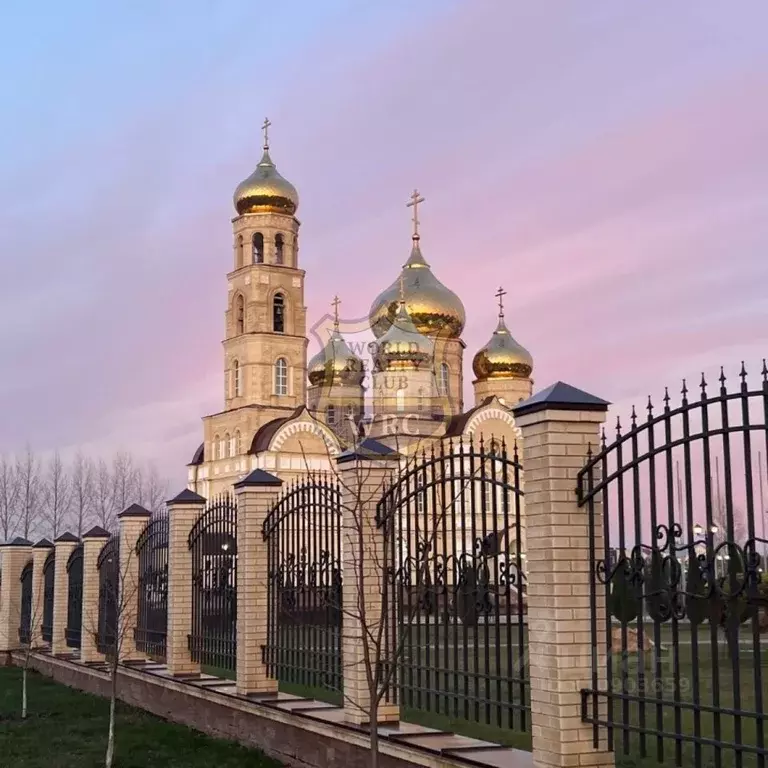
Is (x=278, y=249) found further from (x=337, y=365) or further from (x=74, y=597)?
(x=74, y=597)

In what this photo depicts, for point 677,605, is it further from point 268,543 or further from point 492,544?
point 268,543

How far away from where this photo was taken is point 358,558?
8.13 m

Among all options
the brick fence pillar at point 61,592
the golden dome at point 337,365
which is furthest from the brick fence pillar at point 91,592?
the golden dome at point 337,365

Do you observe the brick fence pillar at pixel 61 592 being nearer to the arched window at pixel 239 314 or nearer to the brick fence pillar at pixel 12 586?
the brick fence pillar at pixel 12 586

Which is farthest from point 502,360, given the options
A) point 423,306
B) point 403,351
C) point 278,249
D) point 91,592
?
point 91,592

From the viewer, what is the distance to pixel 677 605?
198 inches

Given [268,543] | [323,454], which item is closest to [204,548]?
[268,543]

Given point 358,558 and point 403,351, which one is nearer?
point 358,558

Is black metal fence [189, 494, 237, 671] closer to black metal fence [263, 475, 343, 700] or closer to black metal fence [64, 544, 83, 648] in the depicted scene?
black metal fence [263, 475, 343, 700]

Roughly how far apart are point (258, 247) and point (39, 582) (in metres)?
27.3

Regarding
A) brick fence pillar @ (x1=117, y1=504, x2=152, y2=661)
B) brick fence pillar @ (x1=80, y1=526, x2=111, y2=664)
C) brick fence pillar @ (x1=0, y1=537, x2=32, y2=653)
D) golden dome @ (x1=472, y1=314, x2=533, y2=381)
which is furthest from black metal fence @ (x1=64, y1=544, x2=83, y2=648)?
golden dome @ (x1=472, y1=314, x2=533, y2=381)

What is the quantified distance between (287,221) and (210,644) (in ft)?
114

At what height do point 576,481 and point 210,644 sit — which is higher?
point 576,481

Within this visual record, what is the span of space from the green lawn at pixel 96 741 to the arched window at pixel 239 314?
104ft
